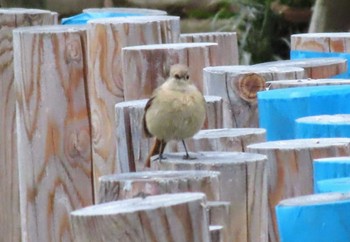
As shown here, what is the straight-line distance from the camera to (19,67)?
16.2 feet

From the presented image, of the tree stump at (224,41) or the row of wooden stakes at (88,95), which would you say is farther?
the tree stump at (224,41)

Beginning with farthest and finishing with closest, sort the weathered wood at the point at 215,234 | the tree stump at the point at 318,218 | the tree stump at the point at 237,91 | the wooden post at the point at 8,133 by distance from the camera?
the wooden post at the point at 8,133 → the tree stump at the point at 237,91 → the tree stump at the point at 318,218 → the weathered wood at the point at 215,234

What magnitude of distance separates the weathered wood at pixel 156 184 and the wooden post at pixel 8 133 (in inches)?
102

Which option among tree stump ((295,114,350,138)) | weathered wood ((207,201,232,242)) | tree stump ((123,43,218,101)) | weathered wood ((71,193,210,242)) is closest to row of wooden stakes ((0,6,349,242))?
tree stump ((123,43,218,101))

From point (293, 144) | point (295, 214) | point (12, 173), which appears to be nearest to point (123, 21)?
point (12, 173)

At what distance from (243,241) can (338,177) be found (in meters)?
0.34

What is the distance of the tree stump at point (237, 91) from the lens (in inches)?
198

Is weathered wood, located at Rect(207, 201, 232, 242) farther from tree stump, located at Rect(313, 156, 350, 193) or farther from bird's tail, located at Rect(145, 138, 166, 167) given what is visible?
bird's tail, located at Rect(145, 138, 166, 167)

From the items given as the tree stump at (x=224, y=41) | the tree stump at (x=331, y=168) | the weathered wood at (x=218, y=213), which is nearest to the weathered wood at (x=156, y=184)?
the weathered wood at (x=218, y=213)

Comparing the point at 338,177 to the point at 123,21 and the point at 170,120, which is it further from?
the point at 123,21

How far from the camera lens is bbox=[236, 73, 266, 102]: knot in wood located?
504 cm

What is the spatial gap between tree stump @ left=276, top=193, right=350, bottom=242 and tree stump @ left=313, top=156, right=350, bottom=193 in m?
0.47

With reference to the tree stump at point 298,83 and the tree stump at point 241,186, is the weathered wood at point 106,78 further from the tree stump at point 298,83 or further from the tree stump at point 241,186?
the tree stump at point 241,186

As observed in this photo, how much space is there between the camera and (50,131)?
4.92 metres
